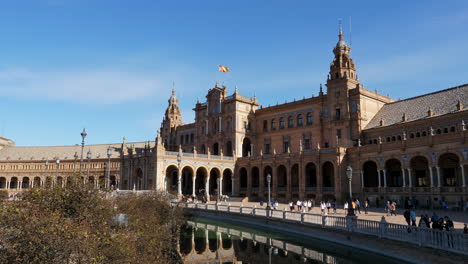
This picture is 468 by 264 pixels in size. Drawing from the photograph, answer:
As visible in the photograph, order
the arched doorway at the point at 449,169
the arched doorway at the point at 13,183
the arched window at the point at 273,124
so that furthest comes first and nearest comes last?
1. the arched doorway at the point at 13,183
2. the arched window at the point at 273,124
3. the arched doorway at the point at 449,169

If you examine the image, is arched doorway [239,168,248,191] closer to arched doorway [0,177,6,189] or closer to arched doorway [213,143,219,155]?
arched doorway [213,143,219,155]

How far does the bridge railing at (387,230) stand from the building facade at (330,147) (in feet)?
49.5

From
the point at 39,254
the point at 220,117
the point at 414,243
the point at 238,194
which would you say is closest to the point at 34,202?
the point at 39,254

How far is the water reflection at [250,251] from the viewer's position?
74.1 feet

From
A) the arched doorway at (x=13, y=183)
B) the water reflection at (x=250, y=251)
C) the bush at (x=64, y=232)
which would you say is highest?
the arched doorway at (x=13, y=183)

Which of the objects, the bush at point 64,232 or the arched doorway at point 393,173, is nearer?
the bush at point 64,232

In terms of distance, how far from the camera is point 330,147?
50500 millimetres

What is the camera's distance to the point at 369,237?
72.4 feet

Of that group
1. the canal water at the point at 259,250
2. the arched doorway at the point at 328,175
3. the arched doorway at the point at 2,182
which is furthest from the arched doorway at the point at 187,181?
the arched doorway at the point at 2,182

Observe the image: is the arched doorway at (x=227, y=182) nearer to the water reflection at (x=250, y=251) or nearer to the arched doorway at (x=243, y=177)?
the arched doorway at (x=243, y=177)

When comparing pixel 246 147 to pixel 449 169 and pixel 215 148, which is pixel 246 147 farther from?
pixel 449 169

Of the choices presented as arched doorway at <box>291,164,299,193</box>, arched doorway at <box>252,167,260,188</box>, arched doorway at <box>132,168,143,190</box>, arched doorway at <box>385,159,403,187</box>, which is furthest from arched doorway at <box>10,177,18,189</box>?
arched doorway at <box>385,159,403,187</box>

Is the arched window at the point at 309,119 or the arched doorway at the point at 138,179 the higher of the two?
the arched window at the point at 309,119

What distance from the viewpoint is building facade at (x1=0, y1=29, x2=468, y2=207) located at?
40688 mm
